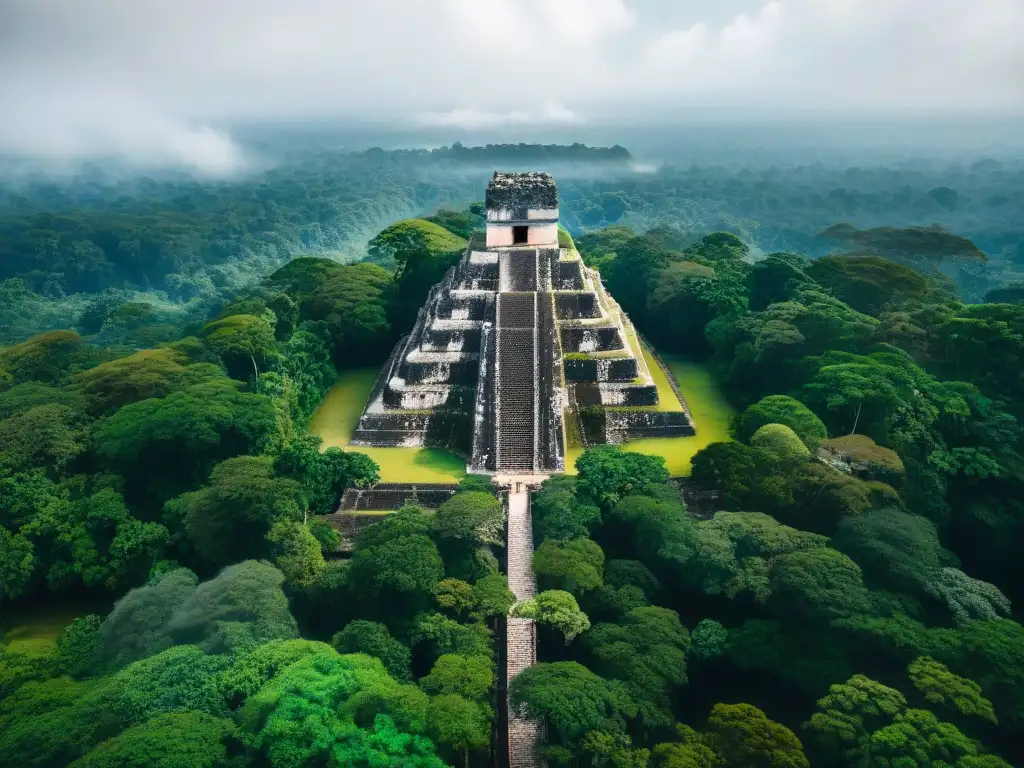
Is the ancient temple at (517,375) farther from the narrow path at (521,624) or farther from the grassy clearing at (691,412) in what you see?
the narrow path at (521,624)

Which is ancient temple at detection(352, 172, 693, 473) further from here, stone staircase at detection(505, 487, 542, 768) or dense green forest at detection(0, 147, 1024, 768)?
dense green forest at detection(0, 147, 1024, 768)

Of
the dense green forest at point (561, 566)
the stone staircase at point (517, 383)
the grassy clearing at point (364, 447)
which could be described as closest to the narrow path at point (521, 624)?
the dense green forest at point (561, 566)

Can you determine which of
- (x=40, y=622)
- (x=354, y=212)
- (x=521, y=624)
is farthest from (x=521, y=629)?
(x=354, y=212)

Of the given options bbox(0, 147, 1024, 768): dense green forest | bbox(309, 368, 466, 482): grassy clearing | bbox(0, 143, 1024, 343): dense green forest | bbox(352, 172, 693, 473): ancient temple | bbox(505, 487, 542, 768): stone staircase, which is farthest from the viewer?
bbox(0, 143, 1024, 343): dense green forest

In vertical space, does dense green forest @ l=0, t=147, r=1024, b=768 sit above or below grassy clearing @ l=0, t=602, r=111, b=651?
above

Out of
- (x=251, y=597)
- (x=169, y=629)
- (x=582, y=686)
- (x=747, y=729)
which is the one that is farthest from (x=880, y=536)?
(x=169, y=629)

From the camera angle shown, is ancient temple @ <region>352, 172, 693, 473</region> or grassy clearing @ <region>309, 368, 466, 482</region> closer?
grassy clearing @ <region>309, 368, 466, 482</region>

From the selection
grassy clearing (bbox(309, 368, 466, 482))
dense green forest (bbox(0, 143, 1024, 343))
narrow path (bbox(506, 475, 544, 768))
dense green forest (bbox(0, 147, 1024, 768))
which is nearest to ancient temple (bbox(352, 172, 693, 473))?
grassy clearing (bbox(309, 368, 466, 482))
